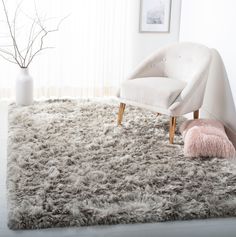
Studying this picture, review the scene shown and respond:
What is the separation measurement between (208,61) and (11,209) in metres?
2.04

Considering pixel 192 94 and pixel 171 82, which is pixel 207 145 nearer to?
pixel 192 94

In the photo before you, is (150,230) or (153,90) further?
(153,90)

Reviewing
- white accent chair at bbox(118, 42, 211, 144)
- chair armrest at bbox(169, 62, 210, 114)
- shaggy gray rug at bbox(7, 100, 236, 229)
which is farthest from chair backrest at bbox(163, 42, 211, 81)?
shaggy gray rug at bbox(7, 100, 236, 229)

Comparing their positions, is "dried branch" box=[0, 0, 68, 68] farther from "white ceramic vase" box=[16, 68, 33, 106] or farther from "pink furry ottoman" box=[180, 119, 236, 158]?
"pink furry ottoman" box=[180, 119, 236, 158]

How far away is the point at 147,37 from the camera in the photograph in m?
4.92

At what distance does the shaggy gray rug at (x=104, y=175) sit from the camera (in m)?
2.27

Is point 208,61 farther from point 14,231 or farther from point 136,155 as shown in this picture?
point 14,231

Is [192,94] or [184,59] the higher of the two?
[184,59]

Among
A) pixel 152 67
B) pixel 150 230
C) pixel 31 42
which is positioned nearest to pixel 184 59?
pixel 152 67

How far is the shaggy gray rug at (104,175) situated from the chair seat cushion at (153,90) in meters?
0.26

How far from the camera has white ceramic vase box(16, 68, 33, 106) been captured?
434 centimetres

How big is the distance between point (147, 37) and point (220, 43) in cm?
131

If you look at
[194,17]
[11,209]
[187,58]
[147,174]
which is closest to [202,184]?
[147,174]

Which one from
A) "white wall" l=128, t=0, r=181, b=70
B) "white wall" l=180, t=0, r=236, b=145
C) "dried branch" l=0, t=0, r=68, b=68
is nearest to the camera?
"white wall" l=180, t=0, r=236, b=145
